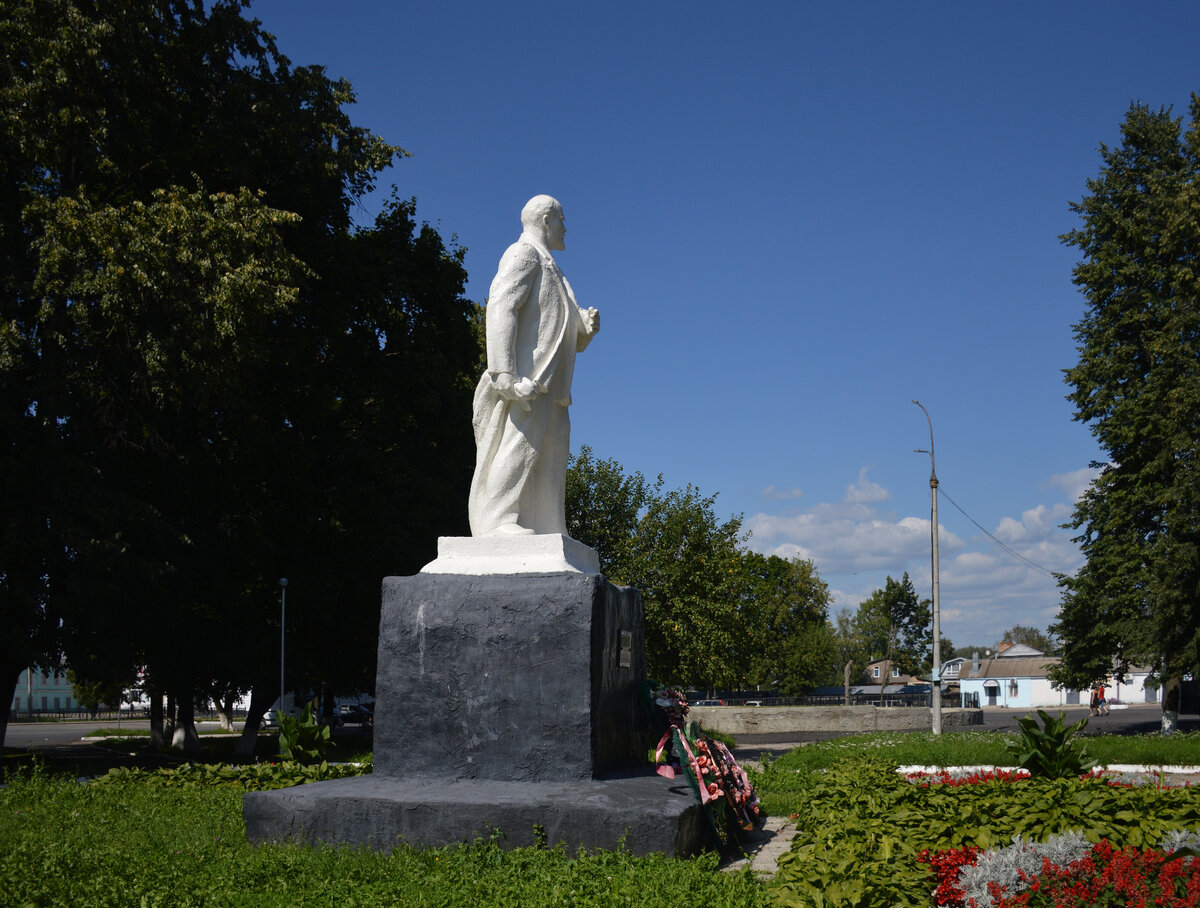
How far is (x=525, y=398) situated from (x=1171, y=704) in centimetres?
2353

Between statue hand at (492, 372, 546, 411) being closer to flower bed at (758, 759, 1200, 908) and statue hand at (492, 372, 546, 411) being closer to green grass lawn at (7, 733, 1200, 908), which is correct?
green grass lawn at (7, 733, 1200, 908)

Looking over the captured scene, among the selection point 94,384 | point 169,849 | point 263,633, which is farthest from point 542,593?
point 263,633

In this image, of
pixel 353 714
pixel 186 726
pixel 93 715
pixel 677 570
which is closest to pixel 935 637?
pixel 677 570

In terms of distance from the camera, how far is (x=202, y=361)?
14.6 metres

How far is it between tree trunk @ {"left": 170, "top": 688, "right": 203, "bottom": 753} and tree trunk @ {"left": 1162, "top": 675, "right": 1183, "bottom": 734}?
22.1 meters

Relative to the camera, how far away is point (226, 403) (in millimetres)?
15875

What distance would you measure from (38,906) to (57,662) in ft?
44.3

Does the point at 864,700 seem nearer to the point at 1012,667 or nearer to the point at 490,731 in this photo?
the point at 1012,667

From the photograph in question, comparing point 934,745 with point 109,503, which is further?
point 934,745

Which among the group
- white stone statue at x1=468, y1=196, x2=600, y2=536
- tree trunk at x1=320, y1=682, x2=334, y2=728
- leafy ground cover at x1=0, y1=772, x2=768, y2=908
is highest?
white stone statue at x1=468, y1=196, x2=600, y2=536

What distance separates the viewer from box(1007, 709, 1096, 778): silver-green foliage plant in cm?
673

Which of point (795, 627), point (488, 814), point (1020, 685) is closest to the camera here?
point (488, 814)

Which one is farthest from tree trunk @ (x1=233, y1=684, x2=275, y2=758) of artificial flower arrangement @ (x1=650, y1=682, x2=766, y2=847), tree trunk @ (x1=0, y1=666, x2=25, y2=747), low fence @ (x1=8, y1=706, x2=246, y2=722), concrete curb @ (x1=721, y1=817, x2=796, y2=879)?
low fence @ (x1=8, y1=706, x2=246, y2=722)

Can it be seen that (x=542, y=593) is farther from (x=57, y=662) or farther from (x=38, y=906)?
(x=57, y=662)
